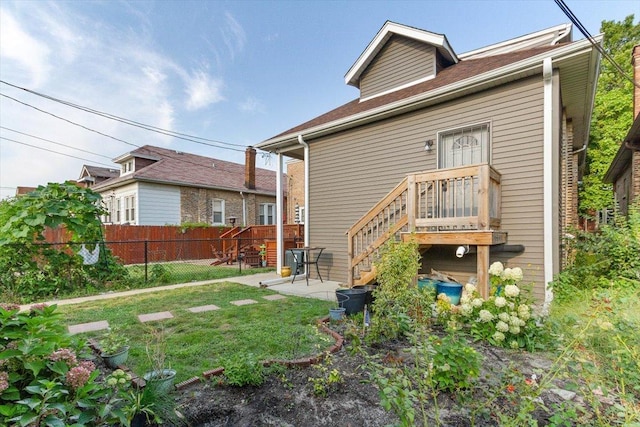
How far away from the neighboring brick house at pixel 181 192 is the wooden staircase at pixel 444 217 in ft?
32.4

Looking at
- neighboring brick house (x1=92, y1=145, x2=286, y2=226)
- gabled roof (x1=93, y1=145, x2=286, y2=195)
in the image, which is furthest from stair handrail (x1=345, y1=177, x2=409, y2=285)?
gabled roof (x1=93, y1=145, x2=286, y2=195)

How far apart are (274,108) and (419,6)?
10.4m

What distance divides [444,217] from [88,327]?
18.0 feet

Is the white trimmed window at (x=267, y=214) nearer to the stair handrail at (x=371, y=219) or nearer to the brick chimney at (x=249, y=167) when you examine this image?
the brick chimney at (x=249, y=167)

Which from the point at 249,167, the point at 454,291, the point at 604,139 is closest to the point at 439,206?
the point at 454,291

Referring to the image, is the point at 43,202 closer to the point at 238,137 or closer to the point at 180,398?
the point at 180,398

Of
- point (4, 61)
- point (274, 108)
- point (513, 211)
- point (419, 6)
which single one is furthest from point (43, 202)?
point (274, 108)

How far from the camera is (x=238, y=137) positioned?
63.6ft

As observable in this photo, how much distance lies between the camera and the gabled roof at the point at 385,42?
6773 mm

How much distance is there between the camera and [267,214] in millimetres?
19469

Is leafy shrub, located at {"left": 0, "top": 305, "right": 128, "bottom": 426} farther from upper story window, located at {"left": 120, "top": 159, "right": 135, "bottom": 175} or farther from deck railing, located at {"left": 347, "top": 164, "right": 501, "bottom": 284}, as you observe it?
upper story window, located at {"left": 120, "top": 159, "right": 135, "bottom": 175}

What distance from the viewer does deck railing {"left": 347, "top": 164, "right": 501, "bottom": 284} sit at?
455 centimetres

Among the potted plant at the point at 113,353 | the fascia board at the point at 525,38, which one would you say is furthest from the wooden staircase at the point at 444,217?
the fascia board at the point at 525,38

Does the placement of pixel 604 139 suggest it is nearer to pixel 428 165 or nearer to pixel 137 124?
pixel 428 165
